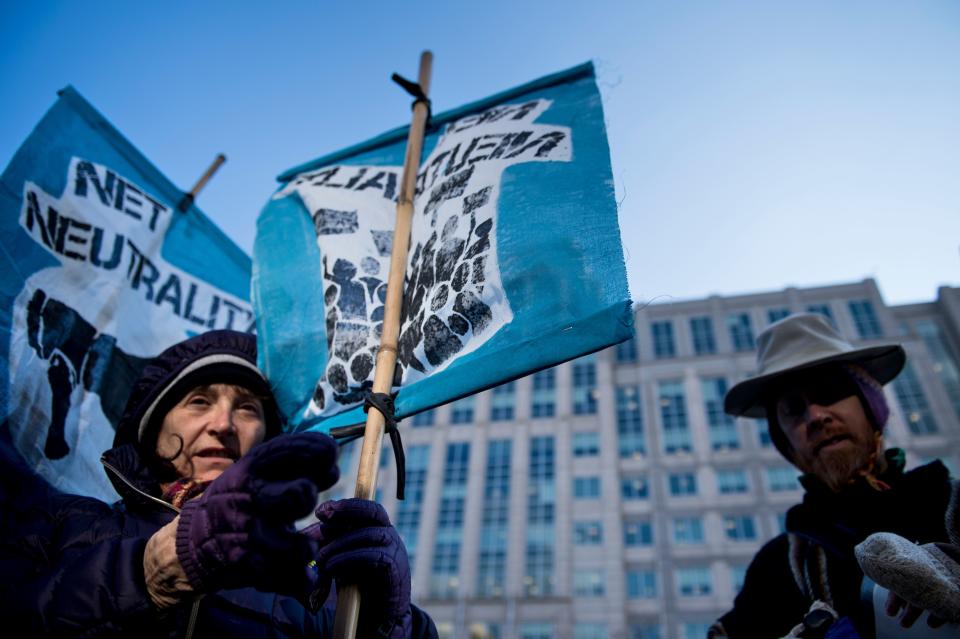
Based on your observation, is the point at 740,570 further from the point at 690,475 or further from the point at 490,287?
the point at 490,287

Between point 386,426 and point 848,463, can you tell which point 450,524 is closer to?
point 848,463

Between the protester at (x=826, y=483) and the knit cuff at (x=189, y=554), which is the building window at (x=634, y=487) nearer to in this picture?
the protester at (x=826, y=483)

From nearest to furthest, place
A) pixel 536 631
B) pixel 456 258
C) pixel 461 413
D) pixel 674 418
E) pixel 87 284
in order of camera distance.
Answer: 1. pixel 456 258
2. pixel 87 284
3. pixel 536 631
4. pixel 674 418
5. pixel 461 413

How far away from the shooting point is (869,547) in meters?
1.88

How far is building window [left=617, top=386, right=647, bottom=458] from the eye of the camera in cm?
3403

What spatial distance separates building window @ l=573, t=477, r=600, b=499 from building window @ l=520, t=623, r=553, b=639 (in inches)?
266

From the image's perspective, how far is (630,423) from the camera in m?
35.2

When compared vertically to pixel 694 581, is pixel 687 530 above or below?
above

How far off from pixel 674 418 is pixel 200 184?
33.1 metres

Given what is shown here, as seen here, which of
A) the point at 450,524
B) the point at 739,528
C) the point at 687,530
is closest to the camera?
the point at 739,528

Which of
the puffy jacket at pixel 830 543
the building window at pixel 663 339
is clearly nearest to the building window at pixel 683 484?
the building window at pixel 663 339

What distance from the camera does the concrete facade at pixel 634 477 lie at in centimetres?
2925

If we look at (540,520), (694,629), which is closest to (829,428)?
(694,629)

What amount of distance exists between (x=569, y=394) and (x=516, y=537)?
9408mm
